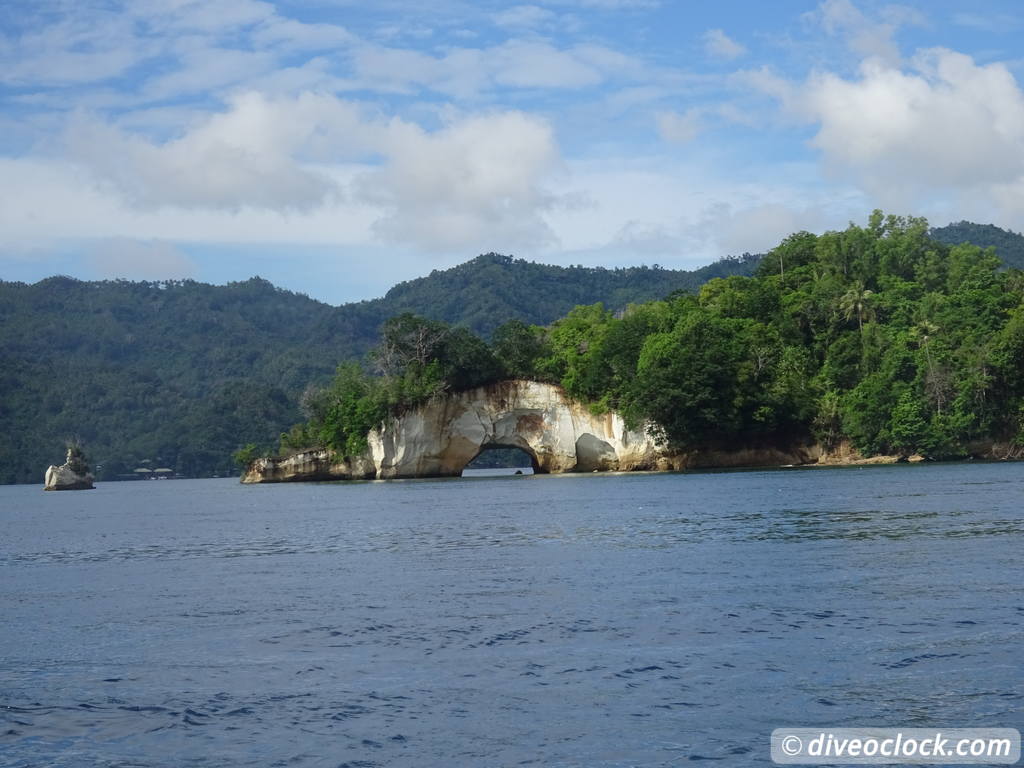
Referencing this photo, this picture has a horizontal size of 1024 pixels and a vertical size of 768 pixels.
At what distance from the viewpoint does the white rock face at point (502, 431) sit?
297 ft

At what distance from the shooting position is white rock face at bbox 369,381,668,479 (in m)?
90.5

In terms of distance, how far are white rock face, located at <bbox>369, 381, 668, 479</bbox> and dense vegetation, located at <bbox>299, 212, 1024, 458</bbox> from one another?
137 centimetres

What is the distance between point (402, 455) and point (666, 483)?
105ft

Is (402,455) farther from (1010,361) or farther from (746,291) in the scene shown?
(1010,361)

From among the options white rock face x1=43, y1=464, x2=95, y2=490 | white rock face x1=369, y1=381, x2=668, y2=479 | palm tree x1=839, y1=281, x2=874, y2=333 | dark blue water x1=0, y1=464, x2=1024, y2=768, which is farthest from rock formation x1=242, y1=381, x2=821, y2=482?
dark blue water x1=0, y1=464, x2=1024, y2=768

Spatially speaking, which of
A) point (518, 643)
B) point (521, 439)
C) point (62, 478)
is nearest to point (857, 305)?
point (521, 439)

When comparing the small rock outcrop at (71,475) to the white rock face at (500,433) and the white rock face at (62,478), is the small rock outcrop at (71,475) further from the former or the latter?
the white rock face at (500,433)

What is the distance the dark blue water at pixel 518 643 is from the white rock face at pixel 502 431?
178 ft

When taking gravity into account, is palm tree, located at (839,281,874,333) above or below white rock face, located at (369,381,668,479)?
above

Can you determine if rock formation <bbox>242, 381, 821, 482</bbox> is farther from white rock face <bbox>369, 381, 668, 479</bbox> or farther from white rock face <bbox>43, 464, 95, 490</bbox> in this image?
white rock face <bbox>43, 464, 95, 490</bbox>

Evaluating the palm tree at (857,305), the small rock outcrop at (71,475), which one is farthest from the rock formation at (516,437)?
the small rock outcrop at (71,475)

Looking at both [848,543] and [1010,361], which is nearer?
[848,543]

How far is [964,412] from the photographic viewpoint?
263 feet

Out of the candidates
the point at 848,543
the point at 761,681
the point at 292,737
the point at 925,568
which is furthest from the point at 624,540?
the point at 292,737
